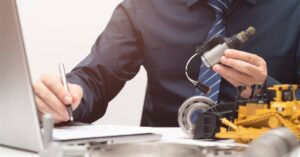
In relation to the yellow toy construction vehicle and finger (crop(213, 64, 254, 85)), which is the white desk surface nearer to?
the yellow toy construction vehicle

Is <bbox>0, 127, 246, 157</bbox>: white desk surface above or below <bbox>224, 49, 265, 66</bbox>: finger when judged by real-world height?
below

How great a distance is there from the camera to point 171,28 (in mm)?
1475

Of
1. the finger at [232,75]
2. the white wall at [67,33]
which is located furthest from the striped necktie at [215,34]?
the white wall at [67,33]

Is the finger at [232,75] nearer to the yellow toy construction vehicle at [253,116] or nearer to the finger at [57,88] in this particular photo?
the yellow toy construction vehicle at [253,116]

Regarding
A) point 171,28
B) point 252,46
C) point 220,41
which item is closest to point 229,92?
point 252,46

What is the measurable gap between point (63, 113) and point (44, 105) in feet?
0.13

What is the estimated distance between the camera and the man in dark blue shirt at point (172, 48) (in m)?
1.40

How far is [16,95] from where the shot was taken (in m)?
0.62

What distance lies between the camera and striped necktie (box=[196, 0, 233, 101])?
125 centimetres

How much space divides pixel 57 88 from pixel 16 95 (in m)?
0.21

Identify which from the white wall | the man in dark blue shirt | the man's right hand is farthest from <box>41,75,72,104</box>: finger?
the white wall

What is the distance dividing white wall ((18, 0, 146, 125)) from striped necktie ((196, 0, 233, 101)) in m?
0.55

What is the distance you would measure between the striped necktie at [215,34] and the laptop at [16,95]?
0.59 metres

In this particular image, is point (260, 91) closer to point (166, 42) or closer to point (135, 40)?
point (166, 42)
